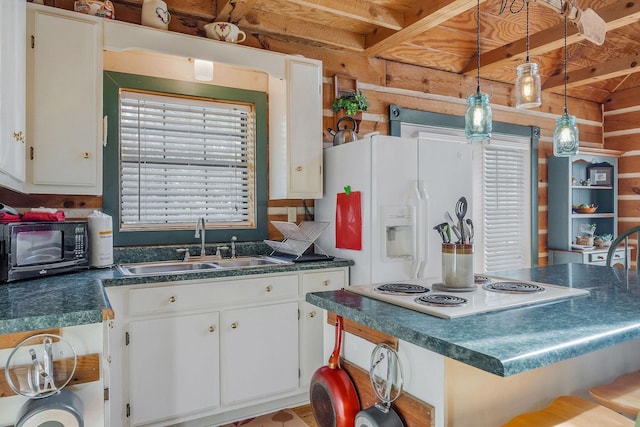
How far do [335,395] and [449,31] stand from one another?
3.40m

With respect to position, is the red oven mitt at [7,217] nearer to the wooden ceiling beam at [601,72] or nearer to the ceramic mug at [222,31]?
the ceramic mug at [222,31]

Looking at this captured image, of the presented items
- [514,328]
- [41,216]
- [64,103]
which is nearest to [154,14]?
[64,103]

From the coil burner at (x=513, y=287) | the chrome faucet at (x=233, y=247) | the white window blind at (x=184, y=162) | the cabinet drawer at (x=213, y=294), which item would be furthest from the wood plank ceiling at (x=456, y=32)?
the coil burner at (x=513, y=287)

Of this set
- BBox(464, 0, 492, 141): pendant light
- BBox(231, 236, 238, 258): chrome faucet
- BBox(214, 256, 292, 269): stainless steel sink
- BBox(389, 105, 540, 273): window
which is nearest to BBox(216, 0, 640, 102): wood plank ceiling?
BBox(389, 105, 540, 273): window

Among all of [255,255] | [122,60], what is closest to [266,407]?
[255,255]

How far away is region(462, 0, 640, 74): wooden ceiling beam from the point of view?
9.86 feet

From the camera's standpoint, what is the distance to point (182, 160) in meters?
3.05

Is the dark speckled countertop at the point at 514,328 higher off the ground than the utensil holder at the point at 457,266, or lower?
lower

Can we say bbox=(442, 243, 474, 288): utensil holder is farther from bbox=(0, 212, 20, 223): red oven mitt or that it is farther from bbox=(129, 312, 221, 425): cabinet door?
bbox=(0, 212, 20, 223): red oven mitt

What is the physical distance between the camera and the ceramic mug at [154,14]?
104 inches

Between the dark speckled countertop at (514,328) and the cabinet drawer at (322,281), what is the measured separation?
1.20 meters

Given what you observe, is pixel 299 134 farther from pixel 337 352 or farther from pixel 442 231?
pixel 337 352

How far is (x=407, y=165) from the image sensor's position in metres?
2.94

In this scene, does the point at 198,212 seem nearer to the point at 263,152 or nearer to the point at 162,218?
the point at 162,218
